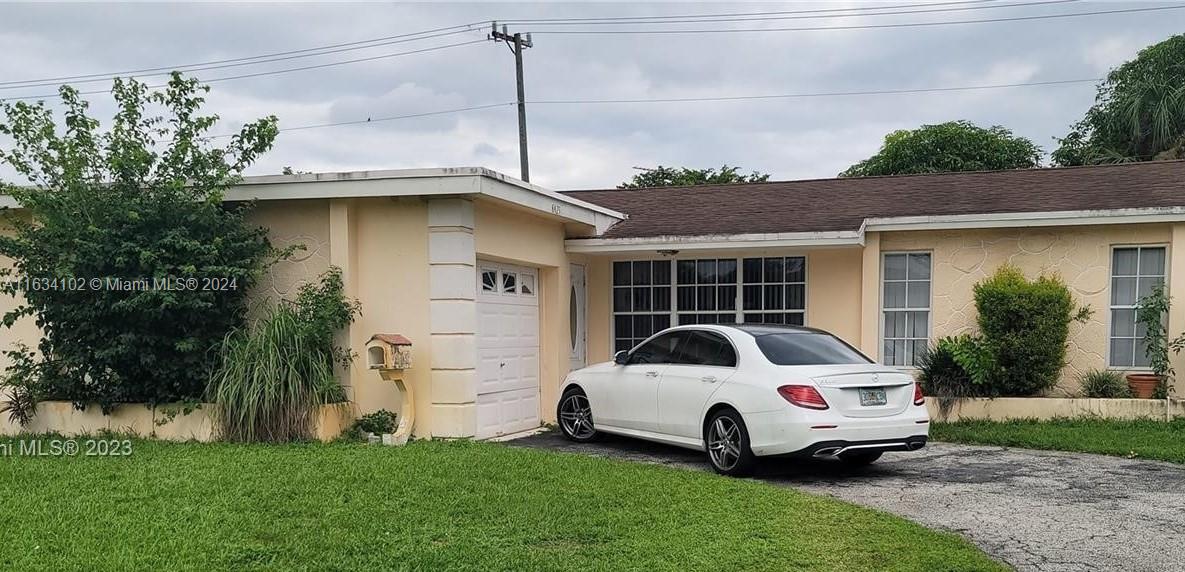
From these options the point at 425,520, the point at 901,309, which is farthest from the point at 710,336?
the point at 901,309

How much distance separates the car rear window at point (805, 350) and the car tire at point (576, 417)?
2.52 m

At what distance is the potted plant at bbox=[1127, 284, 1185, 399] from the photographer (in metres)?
11.7

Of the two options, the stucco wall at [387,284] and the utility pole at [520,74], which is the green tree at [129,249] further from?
the utility pole at [520,74]

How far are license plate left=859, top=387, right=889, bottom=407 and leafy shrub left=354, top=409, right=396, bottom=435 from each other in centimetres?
489

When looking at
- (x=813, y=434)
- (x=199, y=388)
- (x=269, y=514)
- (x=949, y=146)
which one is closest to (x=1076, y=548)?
(x=813, y=434)

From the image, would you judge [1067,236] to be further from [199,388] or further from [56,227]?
[56,227]

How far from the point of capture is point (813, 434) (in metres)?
8.02

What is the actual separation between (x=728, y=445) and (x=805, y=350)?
116 centimetres

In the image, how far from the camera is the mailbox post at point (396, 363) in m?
9.64

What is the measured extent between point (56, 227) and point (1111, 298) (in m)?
12.6

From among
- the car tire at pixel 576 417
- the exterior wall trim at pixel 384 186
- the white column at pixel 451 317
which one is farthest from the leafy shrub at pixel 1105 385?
the white column at pixel 451 317

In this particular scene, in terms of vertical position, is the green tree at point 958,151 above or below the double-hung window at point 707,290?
above

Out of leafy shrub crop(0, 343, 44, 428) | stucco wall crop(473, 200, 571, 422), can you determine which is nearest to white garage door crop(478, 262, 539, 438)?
stucco wall crop(473, 200, 571, 422)

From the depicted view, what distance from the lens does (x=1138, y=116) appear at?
28109 millimetres
